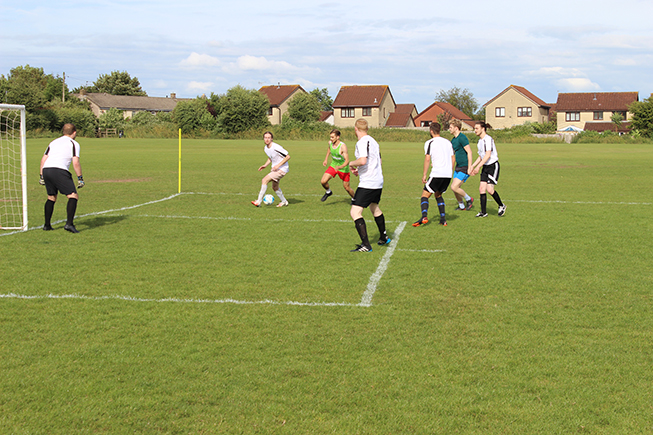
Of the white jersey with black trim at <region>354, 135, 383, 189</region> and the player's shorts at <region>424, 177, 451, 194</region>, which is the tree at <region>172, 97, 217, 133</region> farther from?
the white jersey with black trim at <region>354, 135, 383, 189</region>

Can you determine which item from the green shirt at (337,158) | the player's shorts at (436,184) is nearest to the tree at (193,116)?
the green shirt at (337,158)

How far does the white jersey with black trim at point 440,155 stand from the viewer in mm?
11523

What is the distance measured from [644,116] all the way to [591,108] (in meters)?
30.2

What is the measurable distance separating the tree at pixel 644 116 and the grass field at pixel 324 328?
65.8 m

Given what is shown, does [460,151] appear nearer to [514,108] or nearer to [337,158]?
[337,158]

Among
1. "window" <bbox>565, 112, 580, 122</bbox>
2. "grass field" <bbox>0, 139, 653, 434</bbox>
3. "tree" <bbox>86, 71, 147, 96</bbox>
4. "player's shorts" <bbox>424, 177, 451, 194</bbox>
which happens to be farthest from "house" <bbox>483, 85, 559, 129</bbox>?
"player's shorts" <bbox>424, 177, 451, 194</bbox>

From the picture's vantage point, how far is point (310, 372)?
4949 mm

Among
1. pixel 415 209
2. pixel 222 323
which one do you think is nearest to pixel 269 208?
pixel 415 209

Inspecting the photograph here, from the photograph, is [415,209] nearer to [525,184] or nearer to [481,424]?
[525,184]

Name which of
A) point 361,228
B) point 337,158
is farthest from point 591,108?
point 361,228

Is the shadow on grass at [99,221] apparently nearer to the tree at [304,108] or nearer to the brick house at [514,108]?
the tree at [304,108]

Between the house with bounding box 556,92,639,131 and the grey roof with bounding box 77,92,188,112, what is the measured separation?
7115 cm

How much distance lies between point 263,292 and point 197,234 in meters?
4.24

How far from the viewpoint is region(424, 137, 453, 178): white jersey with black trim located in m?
11.5
